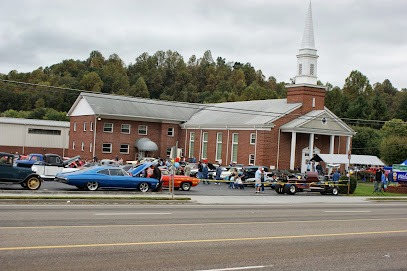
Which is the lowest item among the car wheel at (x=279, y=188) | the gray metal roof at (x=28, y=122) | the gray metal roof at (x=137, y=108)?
the car wheel at (x=279, y=188)

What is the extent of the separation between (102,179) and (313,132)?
109ft

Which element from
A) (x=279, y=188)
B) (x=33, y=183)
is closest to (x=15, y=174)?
(x=33, y=183)

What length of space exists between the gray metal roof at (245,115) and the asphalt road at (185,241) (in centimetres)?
3473

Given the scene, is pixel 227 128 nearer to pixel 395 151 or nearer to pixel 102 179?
pixel 395 151

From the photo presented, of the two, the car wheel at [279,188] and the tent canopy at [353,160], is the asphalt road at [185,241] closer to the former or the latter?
the car wheel at [279,188]

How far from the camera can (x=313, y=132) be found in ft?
178

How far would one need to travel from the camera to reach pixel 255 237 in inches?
549

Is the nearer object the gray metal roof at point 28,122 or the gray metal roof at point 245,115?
the gray metal roof at point 245,115

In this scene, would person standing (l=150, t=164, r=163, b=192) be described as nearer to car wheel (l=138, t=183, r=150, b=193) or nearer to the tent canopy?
car wheel (l=138, t=183, r=150, b=193)

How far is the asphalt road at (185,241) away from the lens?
1016 centimetres

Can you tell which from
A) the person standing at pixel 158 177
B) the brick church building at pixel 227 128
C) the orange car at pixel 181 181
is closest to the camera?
the person standing at pixel 158 177

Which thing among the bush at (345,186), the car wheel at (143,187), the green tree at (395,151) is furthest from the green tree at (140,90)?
the car wheel at (143,187)

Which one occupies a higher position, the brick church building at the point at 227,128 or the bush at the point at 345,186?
the brick church building at the point at 227,128

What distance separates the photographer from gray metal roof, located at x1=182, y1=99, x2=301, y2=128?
53844mm
